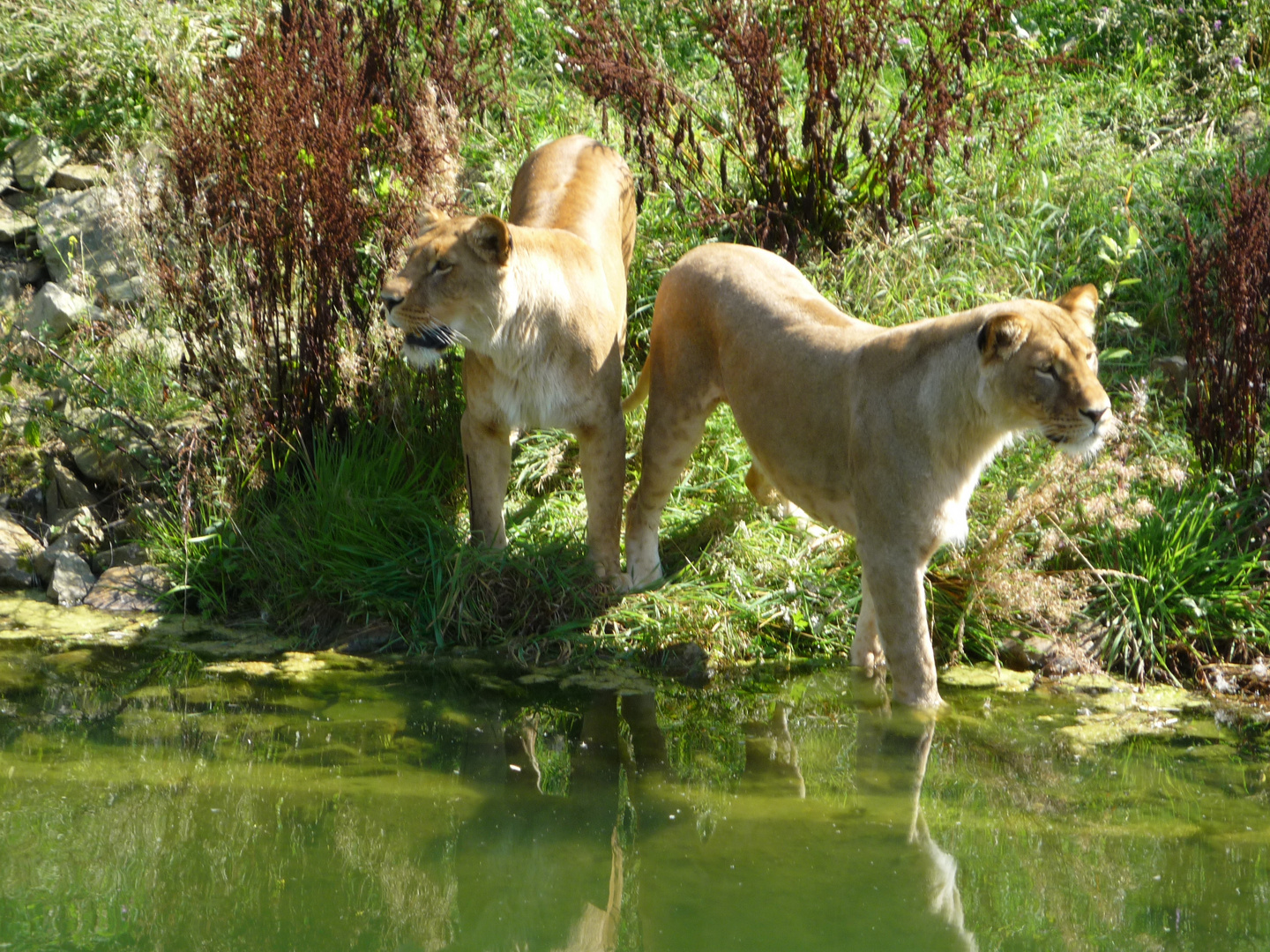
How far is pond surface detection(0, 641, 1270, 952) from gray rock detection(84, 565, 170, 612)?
0.52m

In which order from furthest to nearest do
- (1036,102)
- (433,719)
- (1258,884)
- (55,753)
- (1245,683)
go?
(1036,102)
(1245,683)
(433,719)
(55,753)
(1258,884)

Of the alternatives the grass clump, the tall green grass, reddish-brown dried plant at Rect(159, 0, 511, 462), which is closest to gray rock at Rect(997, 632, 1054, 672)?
the tall green grass

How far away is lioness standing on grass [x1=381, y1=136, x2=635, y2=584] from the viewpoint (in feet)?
17.1

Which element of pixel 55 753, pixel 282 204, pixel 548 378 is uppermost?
pixel 282 204

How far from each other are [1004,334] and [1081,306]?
1.49 feet

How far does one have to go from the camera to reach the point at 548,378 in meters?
5.45

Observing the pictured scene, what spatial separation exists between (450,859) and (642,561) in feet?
8.16

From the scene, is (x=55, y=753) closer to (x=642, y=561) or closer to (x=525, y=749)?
(x=525, y=749)

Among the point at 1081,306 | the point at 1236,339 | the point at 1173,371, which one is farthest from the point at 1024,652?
the point at 1173,371

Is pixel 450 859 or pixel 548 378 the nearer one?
pixel 450 859

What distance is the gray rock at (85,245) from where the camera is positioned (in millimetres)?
7555

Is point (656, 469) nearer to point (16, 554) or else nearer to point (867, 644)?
point (867, 644)

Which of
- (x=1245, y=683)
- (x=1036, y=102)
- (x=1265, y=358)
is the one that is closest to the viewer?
(x=1245, y=683)

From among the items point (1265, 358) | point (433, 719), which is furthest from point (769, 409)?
point (1265, 358)
